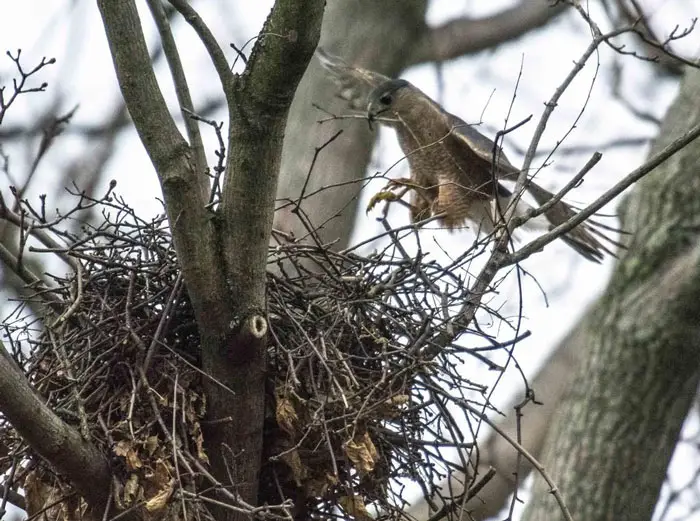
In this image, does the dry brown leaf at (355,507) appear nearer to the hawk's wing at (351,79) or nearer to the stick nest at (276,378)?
the stick nest at (276,378)

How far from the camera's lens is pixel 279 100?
218 centimetres

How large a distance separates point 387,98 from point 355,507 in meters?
2.07

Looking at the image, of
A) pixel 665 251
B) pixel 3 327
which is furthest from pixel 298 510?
pixel 665 251

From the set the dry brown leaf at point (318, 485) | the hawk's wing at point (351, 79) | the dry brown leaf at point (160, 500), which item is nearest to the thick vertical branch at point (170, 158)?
the dry brown leaf at point (160, 500)

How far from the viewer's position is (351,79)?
163 inches

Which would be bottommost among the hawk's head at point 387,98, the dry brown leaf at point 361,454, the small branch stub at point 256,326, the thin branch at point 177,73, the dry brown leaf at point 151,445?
the dry brown leaf at point 151,445

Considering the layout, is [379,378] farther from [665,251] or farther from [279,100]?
[665,251]

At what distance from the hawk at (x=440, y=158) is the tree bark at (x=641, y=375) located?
38 centimetres

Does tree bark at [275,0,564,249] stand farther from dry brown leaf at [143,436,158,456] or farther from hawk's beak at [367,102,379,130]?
dry brown leaf at [143,436,158,456]

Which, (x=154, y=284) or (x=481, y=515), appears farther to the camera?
(x=481, y=515)

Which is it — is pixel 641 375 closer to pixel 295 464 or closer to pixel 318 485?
pixel 318 485

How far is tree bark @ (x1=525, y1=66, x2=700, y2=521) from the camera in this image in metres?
4.36

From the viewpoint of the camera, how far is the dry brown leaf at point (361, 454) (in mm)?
2428

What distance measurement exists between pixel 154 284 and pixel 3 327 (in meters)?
0.46
